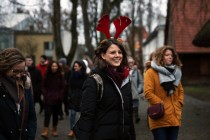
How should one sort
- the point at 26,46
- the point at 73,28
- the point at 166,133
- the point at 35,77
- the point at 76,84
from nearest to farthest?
1. the point at 166,133
2. the point at 76,84
3. the point at 35,77
4. the point at 73,28
5. the point at 26,46

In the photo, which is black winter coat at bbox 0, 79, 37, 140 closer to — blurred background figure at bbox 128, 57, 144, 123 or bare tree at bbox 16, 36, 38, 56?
blurred background figure at bbox 128, 57, 144, 123

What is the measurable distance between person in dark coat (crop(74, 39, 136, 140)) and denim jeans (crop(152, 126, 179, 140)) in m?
1.53

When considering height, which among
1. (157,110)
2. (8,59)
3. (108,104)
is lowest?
(157,110)

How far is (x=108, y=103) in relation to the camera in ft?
11.8

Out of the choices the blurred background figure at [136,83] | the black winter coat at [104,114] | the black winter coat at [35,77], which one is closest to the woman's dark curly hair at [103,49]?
the black winter coat at [104,114]

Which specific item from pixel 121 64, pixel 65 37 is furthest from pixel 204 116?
pixel 65 37

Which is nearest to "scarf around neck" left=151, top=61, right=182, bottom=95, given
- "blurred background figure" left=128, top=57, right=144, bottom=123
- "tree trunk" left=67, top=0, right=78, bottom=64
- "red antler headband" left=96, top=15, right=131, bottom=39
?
"red antler headband" left=96, top=15, right=131, bottom=39

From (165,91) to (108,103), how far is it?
6.28ft

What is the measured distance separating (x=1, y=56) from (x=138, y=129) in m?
A: 6.19

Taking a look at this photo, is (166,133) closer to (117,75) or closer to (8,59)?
(117,75)

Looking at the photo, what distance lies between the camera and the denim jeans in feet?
17.1

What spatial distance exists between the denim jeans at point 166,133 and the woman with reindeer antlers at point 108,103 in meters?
1.50

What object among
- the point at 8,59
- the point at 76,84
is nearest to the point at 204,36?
the point at 76,84

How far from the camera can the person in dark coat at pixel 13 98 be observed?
3572 mm
